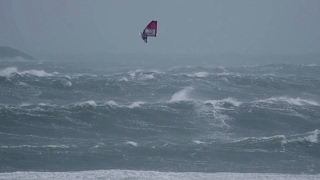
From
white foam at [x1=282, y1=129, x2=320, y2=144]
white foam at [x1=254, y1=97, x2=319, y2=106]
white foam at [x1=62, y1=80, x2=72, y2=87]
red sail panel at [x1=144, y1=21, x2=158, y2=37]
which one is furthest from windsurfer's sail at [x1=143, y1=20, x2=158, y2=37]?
white foam at [x1=62, y1=80, x2=72, y2=87]

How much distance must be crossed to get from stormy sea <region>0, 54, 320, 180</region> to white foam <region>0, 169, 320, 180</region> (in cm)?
3

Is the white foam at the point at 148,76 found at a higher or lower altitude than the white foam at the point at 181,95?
higher

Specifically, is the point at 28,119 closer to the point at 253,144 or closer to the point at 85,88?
the point at 85,88

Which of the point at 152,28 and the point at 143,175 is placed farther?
the point at 152,28

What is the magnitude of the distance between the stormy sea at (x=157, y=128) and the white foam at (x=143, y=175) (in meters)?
0.03

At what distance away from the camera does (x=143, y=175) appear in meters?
13.3

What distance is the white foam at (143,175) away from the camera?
1312 cm

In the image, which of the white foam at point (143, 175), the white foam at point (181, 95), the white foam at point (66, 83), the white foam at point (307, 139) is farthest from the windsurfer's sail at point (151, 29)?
the white foam at point (66, 83)

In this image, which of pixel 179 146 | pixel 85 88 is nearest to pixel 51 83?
pixel 85 88

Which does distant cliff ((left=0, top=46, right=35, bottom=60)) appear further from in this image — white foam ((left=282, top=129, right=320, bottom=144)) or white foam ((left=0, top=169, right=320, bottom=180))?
white foam ((left=0, top=169, right=320, bottom=180))

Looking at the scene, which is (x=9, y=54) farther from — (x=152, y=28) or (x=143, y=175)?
(x=143, y=175)

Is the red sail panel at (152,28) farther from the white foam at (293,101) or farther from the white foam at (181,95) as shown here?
the white foam at (293,101)

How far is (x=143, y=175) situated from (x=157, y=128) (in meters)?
6.24

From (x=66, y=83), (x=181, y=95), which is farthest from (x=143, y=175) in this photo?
(x=66, y=83)
